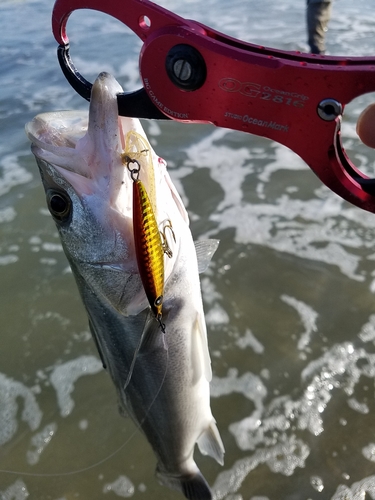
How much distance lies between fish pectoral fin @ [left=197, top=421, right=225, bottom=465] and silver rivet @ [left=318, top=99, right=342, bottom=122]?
159cm

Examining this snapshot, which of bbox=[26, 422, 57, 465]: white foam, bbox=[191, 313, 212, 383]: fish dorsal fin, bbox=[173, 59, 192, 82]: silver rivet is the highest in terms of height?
bbox=[173, 59, 192, 82]: silver rivet

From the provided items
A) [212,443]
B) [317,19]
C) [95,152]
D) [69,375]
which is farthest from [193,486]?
[317,19]

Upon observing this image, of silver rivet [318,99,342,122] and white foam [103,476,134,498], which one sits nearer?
silver rivet [318,99,342,122]

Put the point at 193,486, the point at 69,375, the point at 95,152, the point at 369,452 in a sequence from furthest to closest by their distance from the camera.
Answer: the point at 69,375 < the point at 369,452 < the point at 193,486 < the point at 95,152

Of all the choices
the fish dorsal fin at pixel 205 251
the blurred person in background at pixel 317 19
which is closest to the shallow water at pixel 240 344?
the fish dorsal fin at pixel 205 251

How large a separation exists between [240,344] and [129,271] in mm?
1763

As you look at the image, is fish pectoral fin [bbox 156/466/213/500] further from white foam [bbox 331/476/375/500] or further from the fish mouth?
the fish mouth

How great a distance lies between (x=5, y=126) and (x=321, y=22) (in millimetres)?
4377

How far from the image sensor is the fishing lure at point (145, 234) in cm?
131

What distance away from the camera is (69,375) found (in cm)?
315

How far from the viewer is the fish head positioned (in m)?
1.49

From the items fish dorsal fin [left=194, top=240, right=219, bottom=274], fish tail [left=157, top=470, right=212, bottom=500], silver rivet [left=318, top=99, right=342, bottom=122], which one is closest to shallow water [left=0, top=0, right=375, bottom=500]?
fish tail [left=157, top=470, right=212, bottom=500]

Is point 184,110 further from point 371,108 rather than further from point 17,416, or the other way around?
point 17,416

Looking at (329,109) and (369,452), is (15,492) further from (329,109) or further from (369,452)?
(329,109)
